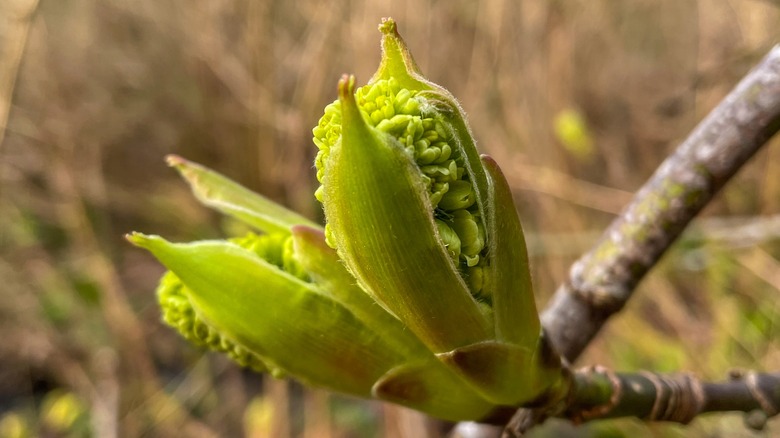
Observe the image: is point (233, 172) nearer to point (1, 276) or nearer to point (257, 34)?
point (257, 34)

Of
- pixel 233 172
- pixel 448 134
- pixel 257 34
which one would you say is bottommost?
pixel 233 172

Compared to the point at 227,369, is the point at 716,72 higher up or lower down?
higher up

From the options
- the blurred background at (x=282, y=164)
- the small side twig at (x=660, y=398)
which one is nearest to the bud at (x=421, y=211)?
the small side twig at (x=660, y=398)

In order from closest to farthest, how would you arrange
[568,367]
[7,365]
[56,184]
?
[568,367], [56,184], [7,365]

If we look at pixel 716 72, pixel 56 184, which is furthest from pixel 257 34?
pixel 716 72

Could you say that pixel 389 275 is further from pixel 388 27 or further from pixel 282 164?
pixel 282 164

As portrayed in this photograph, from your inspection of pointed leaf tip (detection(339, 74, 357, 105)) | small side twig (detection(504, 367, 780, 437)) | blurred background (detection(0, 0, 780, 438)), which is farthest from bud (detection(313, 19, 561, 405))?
blurred background (detection(0, 0, 780, 438))

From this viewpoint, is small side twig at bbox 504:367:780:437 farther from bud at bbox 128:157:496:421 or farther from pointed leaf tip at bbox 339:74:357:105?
pointed leaf tip at bbox 339:74:357:105
